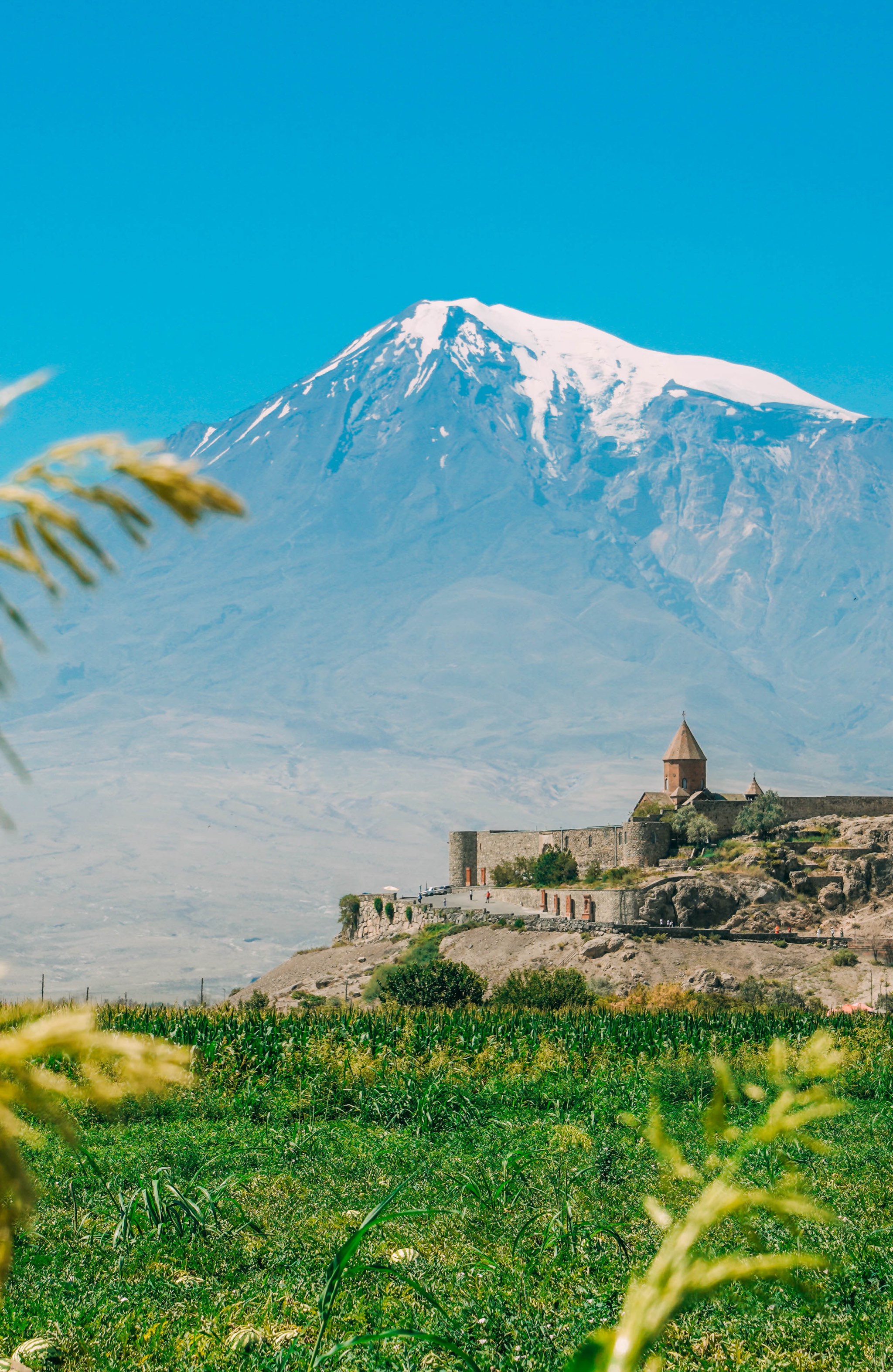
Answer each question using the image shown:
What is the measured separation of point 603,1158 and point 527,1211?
2528mm

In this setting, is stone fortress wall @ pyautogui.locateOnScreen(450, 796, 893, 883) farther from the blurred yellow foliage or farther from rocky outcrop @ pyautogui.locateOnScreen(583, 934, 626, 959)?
the blurred yellow foliage

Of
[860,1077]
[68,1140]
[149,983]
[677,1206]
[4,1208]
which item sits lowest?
[149,983]

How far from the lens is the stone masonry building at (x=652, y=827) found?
54.4 meters

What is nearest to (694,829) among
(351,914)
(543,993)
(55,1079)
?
(351,914)

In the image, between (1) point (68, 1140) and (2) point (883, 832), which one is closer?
(1) point (68, 1140)

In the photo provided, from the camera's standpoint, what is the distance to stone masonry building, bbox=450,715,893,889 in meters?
54.4

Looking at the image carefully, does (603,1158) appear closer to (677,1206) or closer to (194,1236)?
(677,1206)

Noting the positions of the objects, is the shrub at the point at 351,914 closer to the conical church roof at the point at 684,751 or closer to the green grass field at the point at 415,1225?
the conical church roof at the point at 684,751

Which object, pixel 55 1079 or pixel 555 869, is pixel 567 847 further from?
pixel 55 1079

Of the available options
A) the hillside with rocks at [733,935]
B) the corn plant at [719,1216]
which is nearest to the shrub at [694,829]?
the hillside with rocks at [733,935]

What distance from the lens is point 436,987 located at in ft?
117

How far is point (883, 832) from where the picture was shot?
50.6 meters

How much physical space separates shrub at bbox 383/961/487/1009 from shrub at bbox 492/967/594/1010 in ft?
2.86

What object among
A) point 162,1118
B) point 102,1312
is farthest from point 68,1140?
point 162,1118
